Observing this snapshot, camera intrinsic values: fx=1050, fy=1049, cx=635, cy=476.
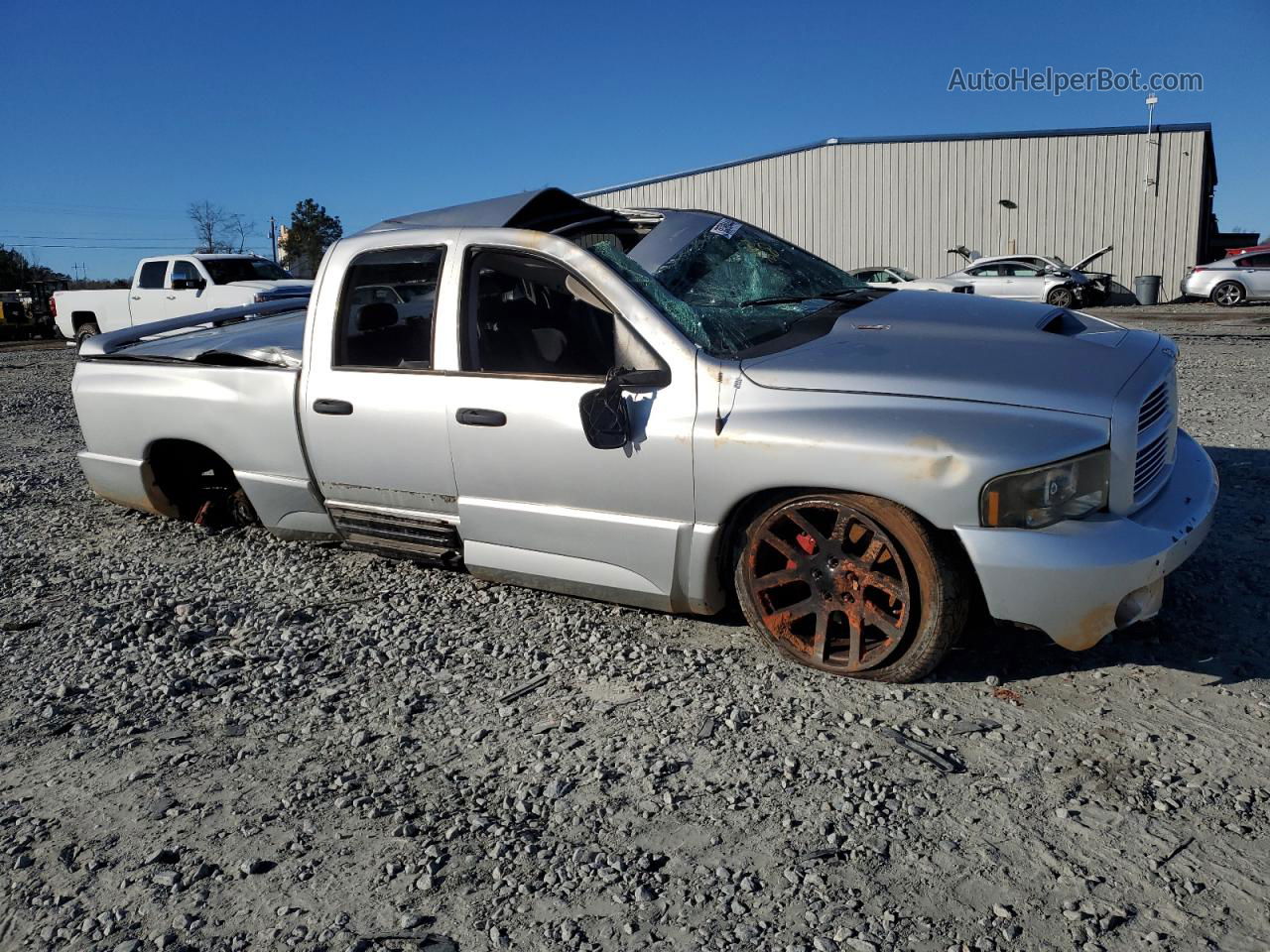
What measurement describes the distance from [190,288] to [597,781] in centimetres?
1763

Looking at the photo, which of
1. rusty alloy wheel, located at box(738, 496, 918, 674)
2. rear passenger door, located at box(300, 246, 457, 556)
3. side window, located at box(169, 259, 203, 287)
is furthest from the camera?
side window, located at box(169, 259, 203, 287)

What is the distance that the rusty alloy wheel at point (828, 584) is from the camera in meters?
3.60

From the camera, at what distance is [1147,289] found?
3178cm

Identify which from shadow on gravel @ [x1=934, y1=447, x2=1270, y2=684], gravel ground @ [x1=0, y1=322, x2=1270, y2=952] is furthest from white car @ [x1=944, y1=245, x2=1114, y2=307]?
gravel ground @ [x1=0, y1=322, x2=1270, y2=952]

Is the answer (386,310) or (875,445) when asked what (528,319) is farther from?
(875,445)

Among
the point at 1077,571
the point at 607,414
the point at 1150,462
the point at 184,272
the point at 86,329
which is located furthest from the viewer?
the point at 86,329

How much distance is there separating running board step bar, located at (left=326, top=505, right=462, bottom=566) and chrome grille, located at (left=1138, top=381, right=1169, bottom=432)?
2.71 metres

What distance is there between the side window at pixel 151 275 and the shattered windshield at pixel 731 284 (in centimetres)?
1715

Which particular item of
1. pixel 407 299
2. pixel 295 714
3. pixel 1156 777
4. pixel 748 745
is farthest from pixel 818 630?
pixel 407 299

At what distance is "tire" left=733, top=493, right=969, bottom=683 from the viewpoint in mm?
3504

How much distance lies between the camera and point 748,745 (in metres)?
3.32

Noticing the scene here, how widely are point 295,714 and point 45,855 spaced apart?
0.93m

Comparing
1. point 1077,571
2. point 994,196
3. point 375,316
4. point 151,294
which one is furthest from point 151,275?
point 994,196

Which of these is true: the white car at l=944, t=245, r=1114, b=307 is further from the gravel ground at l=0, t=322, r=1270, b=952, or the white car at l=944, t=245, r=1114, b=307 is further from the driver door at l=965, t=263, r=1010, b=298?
the gravel ground at l=0, t=322, r=1270, b=952
